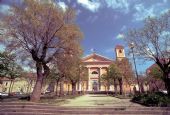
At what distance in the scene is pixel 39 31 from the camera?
739 inches

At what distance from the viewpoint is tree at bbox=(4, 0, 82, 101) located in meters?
18.5

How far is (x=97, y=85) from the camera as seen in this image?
93.8 metres

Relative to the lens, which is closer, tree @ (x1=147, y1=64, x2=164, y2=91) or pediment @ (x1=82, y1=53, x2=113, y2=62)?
tree @ (x1=147, y1=64, x2=164, y2=91)

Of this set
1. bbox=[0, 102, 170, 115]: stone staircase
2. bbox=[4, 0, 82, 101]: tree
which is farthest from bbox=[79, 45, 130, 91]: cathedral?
bbox=[0, 102, 170, 115]: stone staircase

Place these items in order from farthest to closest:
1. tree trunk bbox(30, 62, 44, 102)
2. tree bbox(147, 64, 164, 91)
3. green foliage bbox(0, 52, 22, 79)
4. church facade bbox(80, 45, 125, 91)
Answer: church facade bbox(80, 45, 125, 91)
tree bbox(147, 64, 164, 91)
green foliage bbox(0, 52, 22, 79)
tree trunk bbox(30, 62, 44, 102)

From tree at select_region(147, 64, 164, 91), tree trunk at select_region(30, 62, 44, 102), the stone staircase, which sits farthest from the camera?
tree at select_region(147, 64, 164, 91)

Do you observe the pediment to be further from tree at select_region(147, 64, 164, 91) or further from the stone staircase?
the stone staircase

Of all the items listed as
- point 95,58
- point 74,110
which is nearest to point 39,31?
point 74,110

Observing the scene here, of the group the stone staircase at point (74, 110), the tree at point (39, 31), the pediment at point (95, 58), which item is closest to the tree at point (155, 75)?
the tree at point (39, 31)

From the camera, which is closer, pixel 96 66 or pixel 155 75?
pixel 155 75

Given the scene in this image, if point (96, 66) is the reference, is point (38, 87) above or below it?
below

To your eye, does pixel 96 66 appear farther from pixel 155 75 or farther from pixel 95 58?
pixel 155 75

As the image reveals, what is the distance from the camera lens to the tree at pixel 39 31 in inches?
730

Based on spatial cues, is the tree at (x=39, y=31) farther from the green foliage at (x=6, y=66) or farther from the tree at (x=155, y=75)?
the tree at (x=155, y=75)
